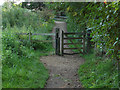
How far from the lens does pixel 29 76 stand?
5160mm

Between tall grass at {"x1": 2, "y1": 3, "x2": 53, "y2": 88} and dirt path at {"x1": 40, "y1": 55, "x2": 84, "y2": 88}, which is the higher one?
tall grass at {"x1": 2, "y1": 3, "x2": 53, "y2": 88}

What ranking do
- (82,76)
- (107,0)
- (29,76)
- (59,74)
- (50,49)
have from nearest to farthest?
Result: (107,0)
(29,76)
(82,76)
(59,74)
(50,49)

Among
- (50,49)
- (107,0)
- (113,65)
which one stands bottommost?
(50,49)

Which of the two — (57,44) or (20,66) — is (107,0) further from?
(57,44)

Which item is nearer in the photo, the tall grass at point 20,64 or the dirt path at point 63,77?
the tall grass at point 20,64

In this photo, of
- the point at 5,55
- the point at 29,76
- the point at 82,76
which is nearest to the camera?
the point at 29,76

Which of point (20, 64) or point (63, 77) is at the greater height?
point (20, 64)

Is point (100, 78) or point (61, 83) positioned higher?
point (100, 78)

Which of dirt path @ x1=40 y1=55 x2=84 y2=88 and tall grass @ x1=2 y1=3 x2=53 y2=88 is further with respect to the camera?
dirt path @ x1=40 y1=55 x2=84 y2=88

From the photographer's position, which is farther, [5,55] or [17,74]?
[5,55]

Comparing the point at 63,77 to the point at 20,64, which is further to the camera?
the point at 63,77

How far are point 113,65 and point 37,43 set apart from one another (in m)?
6.32

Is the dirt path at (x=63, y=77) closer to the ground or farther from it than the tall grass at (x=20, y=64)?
closer to the ground

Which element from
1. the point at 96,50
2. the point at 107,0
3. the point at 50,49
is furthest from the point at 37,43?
the point at 107,0
